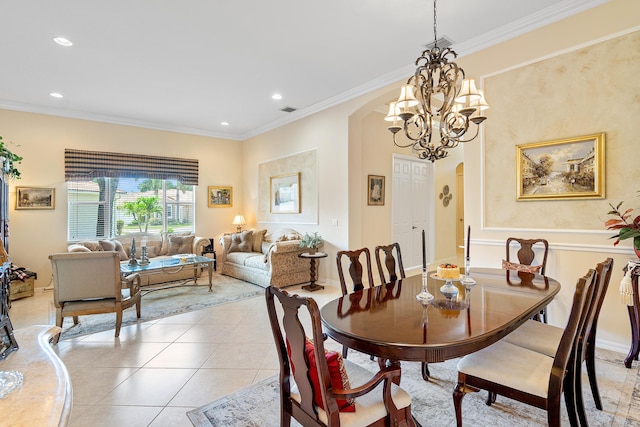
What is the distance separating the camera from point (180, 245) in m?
6.32

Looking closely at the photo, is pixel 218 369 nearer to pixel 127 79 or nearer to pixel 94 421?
pixel 94 421

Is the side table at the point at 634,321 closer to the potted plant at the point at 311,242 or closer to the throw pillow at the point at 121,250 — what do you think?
the potted plant at the point at 311,242

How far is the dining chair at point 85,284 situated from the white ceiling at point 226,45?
89.0 inches

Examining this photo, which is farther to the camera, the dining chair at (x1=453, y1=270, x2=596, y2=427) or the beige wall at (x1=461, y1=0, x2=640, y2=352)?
the beige wall at (x1=461, y1=0, x2=640, y2=352)

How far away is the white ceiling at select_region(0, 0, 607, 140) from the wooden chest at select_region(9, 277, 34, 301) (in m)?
2.81

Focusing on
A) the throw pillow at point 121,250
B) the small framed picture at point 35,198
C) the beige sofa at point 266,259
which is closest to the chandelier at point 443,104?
the beige sofa at point 266,259

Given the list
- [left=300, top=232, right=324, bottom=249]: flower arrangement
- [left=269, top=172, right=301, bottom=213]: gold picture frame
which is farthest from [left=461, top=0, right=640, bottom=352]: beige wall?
[left=269, top=172, right=301, bottom=213]: gold picture frame

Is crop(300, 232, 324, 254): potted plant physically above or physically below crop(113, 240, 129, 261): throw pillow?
above

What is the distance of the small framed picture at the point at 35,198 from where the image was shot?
17.2 ft

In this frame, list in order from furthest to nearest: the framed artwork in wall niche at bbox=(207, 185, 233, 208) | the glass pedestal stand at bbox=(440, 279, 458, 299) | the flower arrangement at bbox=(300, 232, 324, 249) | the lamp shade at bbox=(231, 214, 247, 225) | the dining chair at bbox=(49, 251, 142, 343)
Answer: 1. the framed artwork in wall niche at bbox=(207, 185, 233, 208)
2. the lamp shade at bbox=(231, 214, 247, 225)
3. the flower arrangement at bbox=(300, 232, 324, 249)
4. the dining chair at bbox=(49, 251, 142, 343)
5. the glass pedestal stand at bbox=(440, 279, 458, 299)

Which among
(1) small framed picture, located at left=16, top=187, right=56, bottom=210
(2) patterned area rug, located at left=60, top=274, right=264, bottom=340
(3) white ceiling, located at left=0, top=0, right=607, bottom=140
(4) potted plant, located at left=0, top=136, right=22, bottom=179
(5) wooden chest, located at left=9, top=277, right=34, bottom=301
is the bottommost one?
(2) patterned area rug, located at left=60, top=274, right=264, bottom=340

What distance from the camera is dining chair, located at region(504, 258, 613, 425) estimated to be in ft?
5.62

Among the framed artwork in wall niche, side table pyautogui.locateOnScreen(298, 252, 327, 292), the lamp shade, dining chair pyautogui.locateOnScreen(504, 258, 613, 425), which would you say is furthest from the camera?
the framed artwork in wall niche

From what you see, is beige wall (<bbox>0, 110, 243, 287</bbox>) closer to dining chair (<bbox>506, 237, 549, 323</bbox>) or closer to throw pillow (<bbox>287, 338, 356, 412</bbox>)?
throw pillow (<bbox>287, 338, 356, 412</bbox>)
